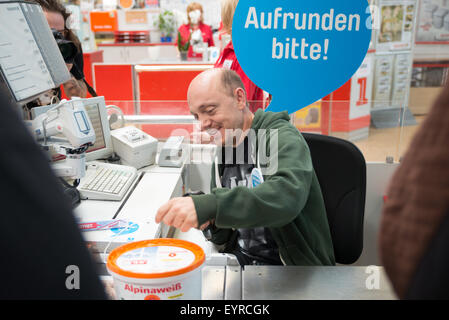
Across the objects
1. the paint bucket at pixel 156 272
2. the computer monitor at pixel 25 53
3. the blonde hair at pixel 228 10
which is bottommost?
the paint bucket at pixel 156 272

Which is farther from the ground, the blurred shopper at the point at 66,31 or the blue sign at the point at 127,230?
the blurred shopper at the point at 66,31

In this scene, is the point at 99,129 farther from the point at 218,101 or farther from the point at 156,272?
the point at 156,272

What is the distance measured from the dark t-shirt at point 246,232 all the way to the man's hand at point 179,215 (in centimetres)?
52

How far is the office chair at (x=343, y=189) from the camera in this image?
155 centimetres

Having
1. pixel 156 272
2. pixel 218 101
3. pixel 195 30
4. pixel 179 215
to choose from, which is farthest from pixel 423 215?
pixel 195 30

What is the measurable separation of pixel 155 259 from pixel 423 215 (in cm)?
56

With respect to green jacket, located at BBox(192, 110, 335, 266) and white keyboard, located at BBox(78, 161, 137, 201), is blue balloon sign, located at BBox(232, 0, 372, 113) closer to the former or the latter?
green jacket, located at BBox(192, 110, 335, 266)

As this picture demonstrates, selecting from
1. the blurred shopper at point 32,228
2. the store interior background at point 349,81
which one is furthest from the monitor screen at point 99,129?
the blurred shopper at point 32,228

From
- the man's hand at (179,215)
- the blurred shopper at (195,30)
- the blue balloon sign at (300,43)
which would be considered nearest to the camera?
the man's hand at (179,215)

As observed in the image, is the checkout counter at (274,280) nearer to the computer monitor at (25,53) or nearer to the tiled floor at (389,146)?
the computer monitor at (25,53)

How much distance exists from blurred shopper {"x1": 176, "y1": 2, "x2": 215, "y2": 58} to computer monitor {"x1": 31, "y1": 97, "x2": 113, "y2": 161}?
4.60m

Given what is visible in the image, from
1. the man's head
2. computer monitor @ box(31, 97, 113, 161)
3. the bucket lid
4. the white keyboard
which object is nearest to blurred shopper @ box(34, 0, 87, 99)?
computer monitor @ box(31, 97, 113, 161)
